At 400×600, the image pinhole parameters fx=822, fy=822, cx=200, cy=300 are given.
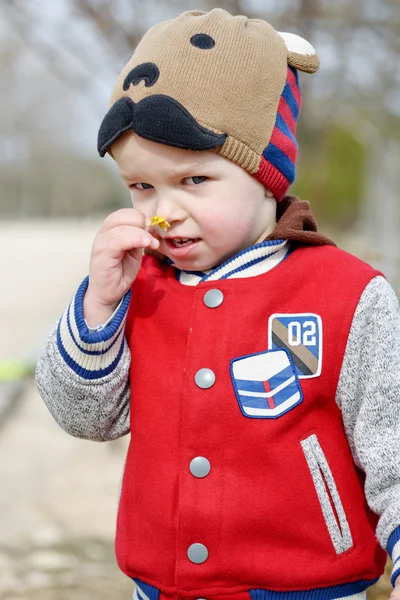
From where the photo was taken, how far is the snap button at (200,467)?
5.49 ft

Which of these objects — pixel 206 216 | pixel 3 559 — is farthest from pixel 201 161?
pixel 3 559

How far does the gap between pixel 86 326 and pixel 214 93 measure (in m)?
0.56

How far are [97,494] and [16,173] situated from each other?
37.7 metres

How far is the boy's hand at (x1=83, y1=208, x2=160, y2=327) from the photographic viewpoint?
5.65 feet

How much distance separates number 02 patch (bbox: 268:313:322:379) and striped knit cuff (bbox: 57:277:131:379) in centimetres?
32

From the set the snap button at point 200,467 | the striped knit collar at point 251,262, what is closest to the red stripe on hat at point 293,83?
the striped knit collar at point 251,262

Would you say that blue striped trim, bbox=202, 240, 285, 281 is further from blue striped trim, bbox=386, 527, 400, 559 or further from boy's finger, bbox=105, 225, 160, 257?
blue striped trim, bbox=386, 527, 400, 559

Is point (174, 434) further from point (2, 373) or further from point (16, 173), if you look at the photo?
point (16, 173)

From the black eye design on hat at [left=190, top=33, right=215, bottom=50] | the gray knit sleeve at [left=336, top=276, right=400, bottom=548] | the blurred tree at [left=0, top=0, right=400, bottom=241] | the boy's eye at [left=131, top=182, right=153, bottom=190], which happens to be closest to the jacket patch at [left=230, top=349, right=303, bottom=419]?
the gray knit sleeve at [left=336, top=276, right=400, bottom=548]

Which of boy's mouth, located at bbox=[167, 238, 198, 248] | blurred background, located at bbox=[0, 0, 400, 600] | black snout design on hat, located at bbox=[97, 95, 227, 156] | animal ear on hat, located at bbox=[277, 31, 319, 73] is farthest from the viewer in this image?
blurred background, located at bbox=[0, 0, 400, 600]

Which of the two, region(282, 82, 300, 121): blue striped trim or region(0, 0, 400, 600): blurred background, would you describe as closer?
region(282, 82, 300, 121): blue striped trim

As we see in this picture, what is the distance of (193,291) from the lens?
180 centimetres

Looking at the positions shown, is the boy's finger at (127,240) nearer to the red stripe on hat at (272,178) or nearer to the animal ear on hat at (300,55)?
the red stripe on hat at (272,178)

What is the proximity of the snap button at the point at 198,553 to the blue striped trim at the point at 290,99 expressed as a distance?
99 cm
